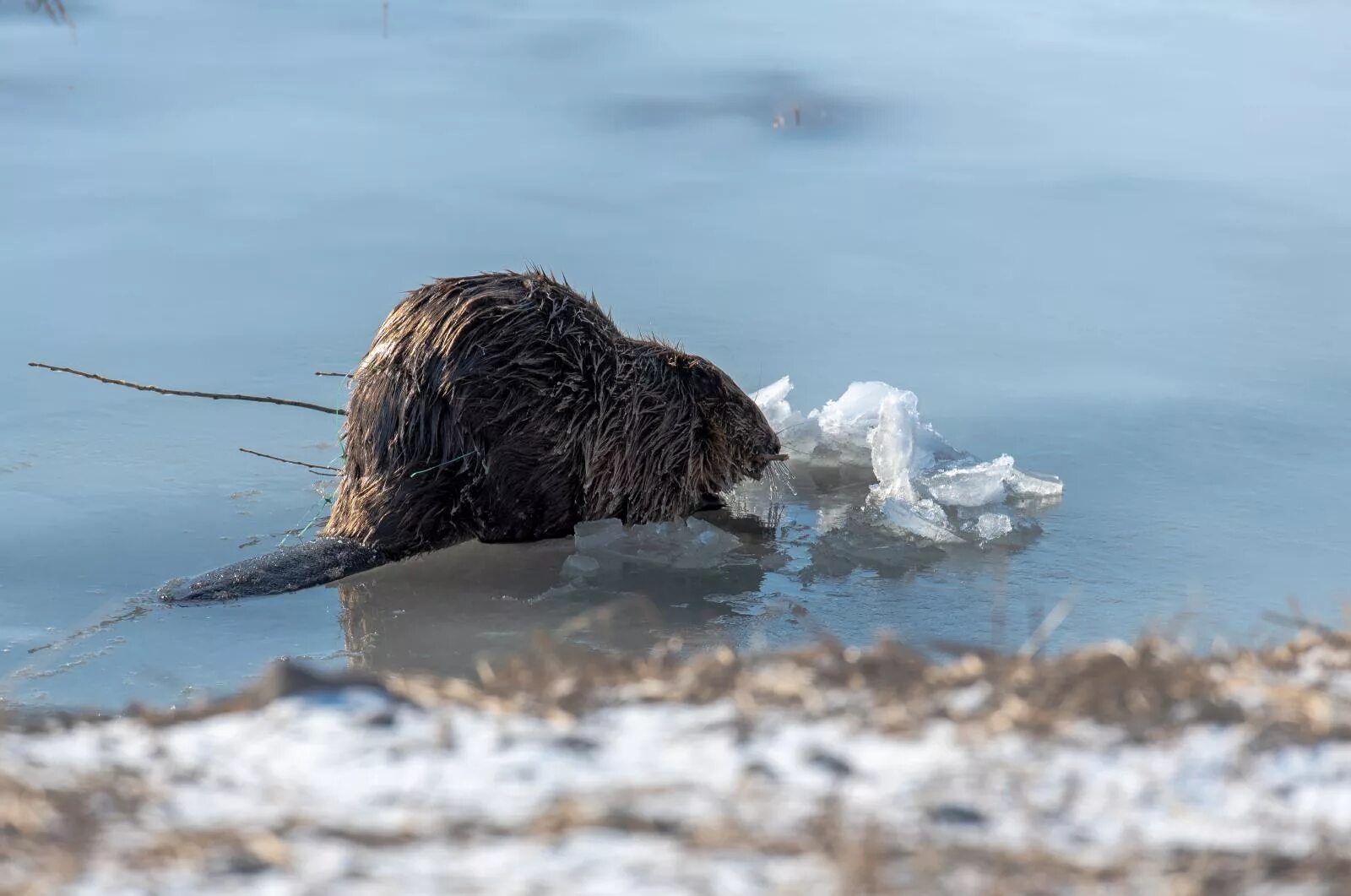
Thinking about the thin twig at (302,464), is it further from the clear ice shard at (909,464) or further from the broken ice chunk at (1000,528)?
the broken ice chunk at (1000,528)

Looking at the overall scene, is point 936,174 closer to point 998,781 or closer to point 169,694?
point 169,694

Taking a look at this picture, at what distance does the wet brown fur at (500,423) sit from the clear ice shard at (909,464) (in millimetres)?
738

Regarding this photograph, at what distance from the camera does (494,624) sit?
4.43 m

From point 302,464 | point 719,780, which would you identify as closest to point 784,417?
point 302,464

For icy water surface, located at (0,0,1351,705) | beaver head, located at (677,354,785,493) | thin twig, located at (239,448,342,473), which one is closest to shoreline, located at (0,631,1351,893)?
icy water surface, located at (0,0,1351,705)

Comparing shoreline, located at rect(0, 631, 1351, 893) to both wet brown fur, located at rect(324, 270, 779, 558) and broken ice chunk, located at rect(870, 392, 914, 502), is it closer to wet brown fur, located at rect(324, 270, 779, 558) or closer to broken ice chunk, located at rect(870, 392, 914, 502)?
wet brown fur, located at rect(324, 270, 779, 558)

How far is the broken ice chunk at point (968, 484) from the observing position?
5.22 metres

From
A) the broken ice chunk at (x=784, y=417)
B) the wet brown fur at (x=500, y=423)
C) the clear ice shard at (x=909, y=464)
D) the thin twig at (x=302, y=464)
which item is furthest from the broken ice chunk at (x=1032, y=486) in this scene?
the thin twig at (x=302, y=464)

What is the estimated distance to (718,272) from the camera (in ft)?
23.6

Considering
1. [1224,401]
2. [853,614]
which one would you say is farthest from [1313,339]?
[853,614]

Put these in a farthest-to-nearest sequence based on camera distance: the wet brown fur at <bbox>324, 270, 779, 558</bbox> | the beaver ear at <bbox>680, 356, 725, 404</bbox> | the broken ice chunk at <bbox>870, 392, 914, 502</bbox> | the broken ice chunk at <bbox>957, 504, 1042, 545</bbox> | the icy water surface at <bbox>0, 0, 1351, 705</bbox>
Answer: the broken ice chunk at <bbox>870, 392, 914, 502</bbox> < the beaver ear at <bbox>680, 356, 725, 404</bbox> < the broken ice chunk at <bbox>957, 504, 1042, 545</bbox> < the wet brown fur at <bbox>324, 270, 779, 558</bbox> < the icy water surface at <bbox>0, 0, 1351, 705</bbox>

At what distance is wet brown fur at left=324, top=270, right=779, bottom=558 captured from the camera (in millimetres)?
4691

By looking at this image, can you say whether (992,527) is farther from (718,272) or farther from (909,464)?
(718,272)

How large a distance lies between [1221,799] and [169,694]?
9.15 ft
